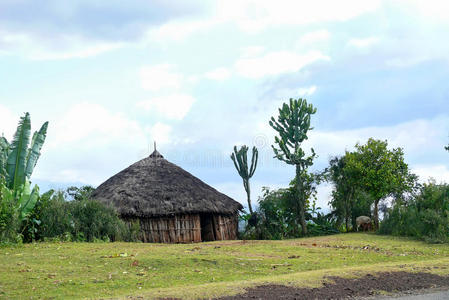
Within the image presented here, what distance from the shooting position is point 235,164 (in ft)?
107

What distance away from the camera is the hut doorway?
27234mm

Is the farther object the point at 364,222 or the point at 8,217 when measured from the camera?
the point at 364,222

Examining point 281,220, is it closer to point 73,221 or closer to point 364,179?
point 364,179

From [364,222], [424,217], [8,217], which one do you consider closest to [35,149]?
[8,217]

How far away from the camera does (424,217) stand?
894 inches

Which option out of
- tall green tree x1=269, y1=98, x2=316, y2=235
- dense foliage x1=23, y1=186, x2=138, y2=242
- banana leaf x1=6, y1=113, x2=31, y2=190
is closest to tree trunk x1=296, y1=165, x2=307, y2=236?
tall green tree x1=269, y1=98, x2=316, y2=235

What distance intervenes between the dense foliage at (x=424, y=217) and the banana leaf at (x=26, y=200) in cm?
1489

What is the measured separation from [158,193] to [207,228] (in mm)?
3269

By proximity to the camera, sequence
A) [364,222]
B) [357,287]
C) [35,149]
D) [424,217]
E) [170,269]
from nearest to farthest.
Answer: [357,287] < [170,269] < [35,149] < [424,217] < [364,222]

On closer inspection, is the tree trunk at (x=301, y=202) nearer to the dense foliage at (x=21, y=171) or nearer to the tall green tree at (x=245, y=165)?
the tall green tree at (x=245, y=165)

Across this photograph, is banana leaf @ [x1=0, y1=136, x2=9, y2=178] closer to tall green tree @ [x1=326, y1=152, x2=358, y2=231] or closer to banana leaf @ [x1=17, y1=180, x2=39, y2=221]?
banana leaf @ [x1=17, y1=180, x2=39, y2=221]

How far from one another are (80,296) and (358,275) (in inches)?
227

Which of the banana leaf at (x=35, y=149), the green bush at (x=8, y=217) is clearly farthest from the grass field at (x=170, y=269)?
the banana leaf at (x=35, y=149)

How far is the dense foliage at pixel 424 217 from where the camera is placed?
71.3 ft
